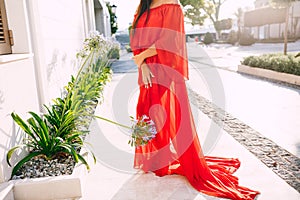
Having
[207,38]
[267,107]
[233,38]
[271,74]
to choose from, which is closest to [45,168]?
[267,107]

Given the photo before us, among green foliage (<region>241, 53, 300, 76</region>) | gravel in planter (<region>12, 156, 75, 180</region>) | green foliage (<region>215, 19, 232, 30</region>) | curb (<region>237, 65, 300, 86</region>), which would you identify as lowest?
curb (<region>237, 65, 300, 86</region>)

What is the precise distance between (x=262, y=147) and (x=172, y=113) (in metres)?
1.21

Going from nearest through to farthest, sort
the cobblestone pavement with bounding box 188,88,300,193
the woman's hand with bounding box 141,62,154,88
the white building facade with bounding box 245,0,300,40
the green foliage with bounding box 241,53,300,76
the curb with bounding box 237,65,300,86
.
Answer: the woman's hand with bounding box 141,62,154,88
the cobblestone pavement with bounding box 188,88,300,193
the curb with bounding box 237,65,300,86
the green foliage with bounding box 241,53,300,76
the white building facade with bounding box 245,0,300,40

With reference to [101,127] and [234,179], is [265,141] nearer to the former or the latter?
[234,179]

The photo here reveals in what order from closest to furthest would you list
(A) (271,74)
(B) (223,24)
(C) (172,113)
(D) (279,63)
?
(C) (172,113) < (D) (279,63) < (A) (271,74) < (B) (223,24)

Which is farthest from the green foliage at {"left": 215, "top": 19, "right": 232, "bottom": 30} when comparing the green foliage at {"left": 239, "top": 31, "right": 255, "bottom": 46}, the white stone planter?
the white stone planter

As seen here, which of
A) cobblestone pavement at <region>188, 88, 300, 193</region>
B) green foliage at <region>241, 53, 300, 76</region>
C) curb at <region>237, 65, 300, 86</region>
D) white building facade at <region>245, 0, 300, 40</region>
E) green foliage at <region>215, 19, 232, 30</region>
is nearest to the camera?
cobblestone pavement at <region>188, 88, 300, 193</region>

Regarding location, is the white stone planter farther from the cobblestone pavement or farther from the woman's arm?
the cobblestone pavement

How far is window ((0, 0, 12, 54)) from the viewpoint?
2.40 metres

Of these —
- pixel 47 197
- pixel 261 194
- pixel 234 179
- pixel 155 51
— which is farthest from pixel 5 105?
pixel 261 194

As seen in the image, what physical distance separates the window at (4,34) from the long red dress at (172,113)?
3.60 ft

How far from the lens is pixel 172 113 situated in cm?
232

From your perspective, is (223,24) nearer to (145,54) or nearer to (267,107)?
(267,107)

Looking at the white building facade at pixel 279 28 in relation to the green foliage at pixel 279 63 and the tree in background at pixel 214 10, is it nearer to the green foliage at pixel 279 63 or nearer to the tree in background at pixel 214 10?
the tree in background at pixel 214 10
